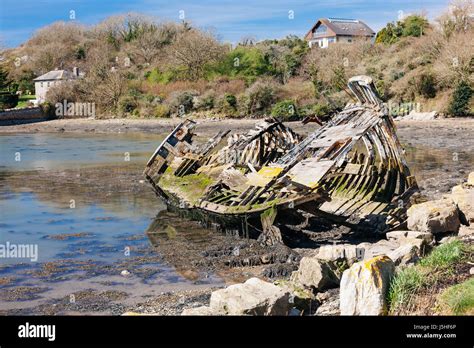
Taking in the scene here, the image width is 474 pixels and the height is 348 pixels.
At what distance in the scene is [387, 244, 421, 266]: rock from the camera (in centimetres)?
828

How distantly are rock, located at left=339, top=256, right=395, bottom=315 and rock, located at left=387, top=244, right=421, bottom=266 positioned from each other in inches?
72.7

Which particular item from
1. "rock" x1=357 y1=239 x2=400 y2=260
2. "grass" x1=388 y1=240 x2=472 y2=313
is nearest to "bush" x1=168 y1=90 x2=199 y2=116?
"rock" x1=357 y1=239 x2=400 y2=260

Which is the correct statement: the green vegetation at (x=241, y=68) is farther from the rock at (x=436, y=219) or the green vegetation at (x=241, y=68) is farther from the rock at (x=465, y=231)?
the rock at (x=465, y=231)

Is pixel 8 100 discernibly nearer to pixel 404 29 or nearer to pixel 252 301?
pixel 404 29

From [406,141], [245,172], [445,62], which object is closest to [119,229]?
[245,172]

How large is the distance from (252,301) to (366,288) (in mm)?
1223

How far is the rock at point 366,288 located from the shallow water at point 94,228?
451cm

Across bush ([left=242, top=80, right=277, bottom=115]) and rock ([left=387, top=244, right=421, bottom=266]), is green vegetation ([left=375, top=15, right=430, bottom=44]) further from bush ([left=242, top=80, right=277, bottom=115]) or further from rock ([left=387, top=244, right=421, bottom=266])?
rock ([left=387, top=244, right=421, bottom=266])

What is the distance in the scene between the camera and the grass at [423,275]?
20.1 feet

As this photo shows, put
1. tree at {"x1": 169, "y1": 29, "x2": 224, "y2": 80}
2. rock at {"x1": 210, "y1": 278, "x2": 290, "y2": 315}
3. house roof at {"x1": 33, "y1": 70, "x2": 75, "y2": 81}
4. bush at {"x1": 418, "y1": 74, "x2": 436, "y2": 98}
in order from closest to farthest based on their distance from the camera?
rock at {"x1": 210, "y1": 278, "x2": 290, "y2": 315} < bush at {"x1": 418, "y1": 74, "x2": 436, "y2": 98} < tree at {"x1": 169, "y1": 29, "x2": 224, "y2": 80} < house roof at {"x1": 33, "y1": 70, "x2": 75, "y2": 81}

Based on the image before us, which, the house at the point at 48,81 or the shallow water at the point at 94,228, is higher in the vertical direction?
the house at the point at 48,81

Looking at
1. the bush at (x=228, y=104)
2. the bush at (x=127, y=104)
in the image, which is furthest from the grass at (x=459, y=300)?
the bush at (x=127, y=104)
